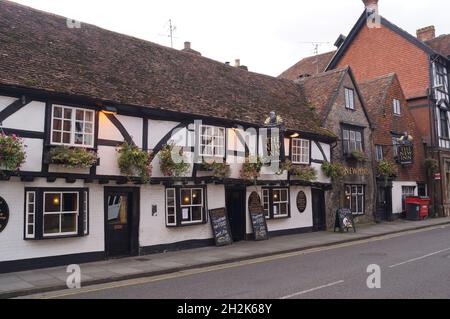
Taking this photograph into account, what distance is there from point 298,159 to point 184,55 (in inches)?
285

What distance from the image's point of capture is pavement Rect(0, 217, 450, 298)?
32.2 ft

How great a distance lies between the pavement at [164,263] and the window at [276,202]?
43.9 inches

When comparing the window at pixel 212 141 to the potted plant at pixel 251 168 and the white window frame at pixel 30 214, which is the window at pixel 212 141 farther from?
the white window frame at pixel 30 214

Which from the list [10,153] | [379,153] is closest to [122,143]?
[10,153]

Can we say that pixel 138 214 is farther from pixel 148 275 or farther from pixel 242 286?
pixel 242 286

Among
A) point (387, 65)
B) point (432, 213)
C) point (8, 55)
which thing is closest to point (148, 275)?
point (8, 55)

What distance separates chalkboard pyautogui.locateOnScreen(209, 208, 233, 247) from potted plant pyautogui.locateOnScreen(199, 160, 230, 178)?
140cm

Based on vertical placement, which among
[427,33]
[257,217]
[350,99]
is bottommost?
[257,217]

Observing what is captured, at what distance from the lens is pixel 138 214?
45.9 feet

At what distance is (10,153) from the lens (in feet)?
35.3

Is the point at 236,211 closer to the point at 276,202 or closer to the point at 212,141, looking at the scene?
the point at 276,202

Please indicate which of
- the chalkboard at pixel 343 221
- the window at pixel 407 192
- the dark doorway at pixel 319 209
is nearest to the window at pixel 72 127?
the dark doorway at pixel 319 209

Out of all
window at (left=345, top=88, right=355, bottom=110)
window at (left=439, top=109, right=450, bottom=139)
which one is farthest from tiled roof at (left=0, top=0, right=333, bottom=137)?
window at (left=439, top=109, right=450, bottom=139)

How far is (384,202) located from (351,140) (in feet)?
16.4
